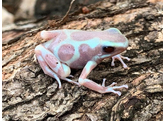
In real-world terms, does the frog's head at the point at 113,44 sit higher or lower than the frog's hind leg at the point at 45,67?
higher

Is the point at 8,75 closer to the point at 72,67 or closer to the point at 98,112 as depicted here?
the point at 72,67

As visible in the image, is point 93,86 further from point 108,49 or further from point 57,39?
point 57,39

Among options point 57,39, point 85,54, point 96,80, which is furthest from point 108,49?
point 57,39

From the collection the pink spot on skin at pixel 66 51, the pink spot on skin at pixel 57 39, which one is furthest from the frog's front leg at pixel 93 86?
the pink spot on skin at pixel 57 39

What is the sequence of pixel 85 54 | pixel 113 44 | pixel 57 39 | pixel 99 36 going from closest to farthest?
1. pixel 113 44
2. pixel 99 36
3. pixel 85 54
4. pixel 57 39

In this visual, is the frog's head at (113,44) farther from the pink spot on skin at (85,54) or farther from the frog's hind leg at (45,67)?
the frog's hind leg at (45,67)

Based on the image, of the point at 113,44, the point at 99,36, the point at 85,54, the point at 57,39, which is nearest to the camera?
the point at 113,44

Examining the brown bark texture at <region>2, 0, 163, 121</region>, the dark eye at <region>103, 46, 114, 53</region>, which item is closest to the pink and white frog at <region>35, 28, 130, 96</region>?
the dark eye at <region>103, 46, 114, 53</region>

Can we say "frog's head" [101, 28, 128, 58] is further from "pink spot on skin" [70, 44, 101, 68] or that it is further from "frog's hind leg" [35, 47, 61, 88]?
"frog's hind leg" [35, 47, 61, 88]
